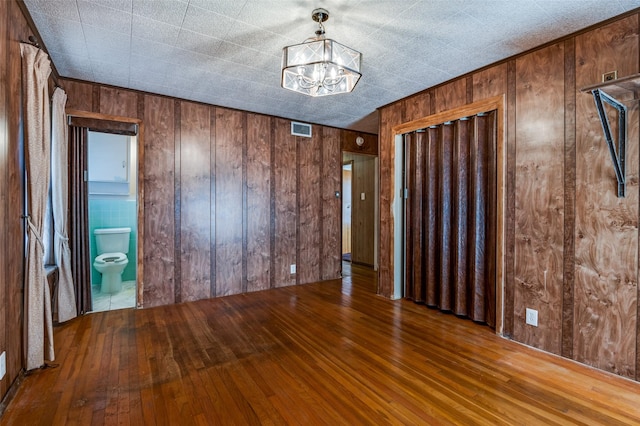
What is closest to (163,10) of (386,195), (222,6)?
(222,6)

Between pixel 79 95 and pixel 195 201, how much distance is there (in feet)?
5.20

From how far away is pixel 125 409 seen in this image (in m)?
1.77

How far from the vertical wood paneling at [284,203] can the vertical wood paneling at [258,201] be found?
0.13 m

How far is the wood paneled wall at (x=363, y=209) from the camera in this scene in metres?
5.92

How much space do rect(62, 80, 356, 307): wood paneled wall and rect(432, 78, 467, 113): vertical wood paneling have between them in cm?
200

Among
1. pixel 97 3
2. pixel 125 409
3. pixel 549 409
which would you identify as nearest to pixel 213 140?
pixel 97 3

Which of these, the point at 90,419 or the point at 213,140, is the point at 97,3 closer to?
the point at 213,140

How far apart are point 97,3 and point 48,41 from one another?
83cm

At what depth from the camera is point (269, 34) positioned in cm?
231

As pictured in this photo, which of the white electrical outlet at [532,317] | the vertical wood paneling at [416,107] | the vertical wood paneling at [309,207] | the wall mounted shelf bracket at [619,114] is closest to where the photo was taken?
the wall mounted shelf bracket at [619,114]

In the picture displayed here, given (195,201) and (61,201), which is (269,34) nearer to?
(195,201)

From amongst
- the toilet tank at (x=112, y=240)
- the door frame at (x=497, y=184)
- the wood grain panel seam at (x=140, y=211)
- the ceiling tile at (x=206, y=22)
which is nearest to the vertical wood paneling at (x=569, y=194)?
the door frame at (x=497, y=184)

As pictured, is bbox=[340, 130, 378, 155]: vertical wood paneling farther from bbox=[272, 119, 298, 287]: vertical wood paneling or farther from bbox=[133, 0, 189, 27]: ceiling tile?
bbox=[133, 0, 189, 27]: ceiling tile

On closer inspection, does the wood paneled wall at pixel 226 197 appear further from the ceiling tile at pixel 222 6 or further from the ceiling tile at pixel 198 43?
the ceiling tile at pixel 222 6
